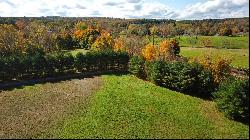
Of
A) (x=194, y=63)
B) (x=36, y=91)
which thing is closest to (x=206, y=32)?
(x=194, y=63)

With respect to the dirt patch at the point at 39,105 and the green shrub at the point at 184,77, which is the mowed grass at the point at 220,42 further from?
the dirt patch at the point at 39,105

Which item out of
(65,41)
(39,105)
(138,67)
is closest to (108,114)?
(39,105)

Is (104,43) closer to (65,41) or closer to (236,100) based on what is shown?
(65,41)

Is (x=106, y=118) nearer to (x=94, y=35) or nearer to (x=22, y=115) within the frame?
(x=22, y=115)

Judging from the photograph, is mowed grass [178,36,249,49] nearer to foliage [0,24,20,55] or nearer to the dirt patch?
foliage [0,24,20,55]

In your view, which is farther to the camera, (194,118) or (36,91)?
(36,91)

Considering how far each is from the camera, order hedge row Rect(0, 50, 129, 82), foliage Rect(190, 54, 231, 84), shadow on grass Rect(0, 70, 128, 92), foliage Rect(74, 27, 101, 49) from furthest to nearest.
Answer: foliage Rect(74, 27, 101, 49) → hedge row Rect(0, 50, 129, 82) → shadow on grass Rect(0, 70, 128, 92) → foliage Rect(190, 54, 231, 84)

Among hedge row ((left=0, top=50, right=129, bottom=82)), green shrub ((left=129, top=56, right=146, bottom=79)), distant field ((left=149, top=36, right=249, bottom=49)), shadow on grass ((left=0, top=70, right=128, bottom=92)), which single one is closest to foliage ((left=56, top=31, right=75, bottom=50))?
hedge row ((left=0, top=50, right=129, bottom=82))
